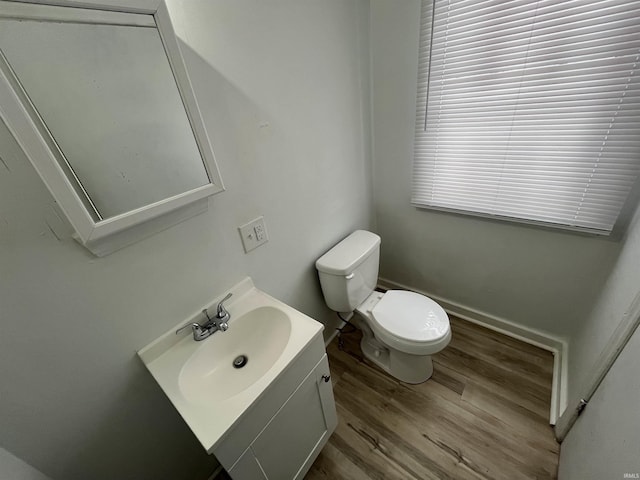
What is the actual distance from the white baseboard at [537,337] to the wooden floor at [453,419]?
39mm

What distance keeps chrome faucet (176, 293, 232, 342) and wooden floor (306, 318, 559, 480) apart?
2.86 ft

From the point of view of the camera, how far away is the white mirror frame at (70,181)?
0.49 metres

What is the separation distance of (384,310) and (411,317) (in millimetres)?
147

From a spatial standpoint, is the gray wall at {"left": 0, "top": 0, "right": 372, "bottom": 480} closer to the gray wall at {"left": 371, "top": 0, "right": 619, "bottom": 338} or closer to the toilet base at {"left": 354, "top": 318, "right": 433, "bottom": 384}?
the gray wall at {"left": 371, "top": 0, "right": 619, "bottom": 338}

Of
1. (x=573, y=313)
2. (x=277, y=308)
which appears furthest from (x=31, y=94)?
(x=573, y=313)

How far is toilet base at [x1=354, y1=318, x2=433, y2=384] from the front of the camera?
4.63 feet

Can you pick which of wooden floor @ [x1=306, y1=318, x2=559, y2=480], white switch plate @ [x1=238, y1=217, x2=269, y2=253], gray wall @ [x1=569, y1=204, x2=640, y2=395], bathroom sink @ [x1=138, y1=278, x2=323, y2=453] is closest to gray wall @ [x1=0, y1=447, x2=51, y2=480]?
bathroom sink @ [x1=138, y1=278, x2=323, y2=453]

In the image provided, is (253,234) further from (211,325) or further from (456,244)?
(456,244)

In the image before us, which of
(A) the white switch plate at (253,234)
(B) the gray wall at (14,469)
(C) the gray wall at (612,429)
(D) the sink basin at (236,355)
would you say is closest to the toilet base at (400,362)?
(C) the gray wall at (612,429)

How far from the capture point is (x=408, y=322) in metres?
1.33

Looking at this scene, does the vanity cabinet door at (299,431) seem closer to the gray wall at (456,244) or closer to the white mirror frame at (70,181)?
the white mirror frame at (70,181)

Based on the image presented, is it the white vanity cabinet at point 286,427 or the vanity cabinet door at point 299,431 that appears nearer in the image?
the white vanity cabinet at point 286,427

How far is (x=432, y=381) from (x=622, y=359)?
2.83 ft

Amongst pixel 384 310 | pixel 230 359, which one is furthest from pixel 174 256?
pixel 384 310
